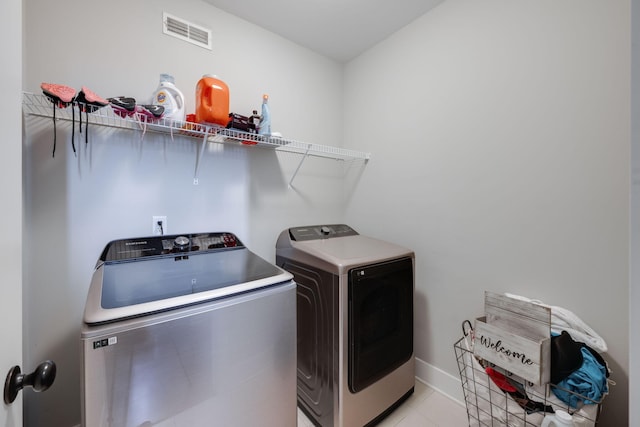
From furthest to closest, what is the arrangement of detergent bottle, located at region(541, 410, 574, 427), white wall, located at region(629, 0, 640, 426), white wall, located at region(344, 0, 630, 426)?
white wall, located at region(344, 0, 630, 426) < detergent bottle, located at region(541, 410, 574, 427) < white wall, located at region(629, 0, 640, 426)

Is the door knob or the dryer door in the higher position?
the door knob

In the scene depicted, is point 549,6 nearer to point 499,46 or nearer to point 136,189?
point 499,46

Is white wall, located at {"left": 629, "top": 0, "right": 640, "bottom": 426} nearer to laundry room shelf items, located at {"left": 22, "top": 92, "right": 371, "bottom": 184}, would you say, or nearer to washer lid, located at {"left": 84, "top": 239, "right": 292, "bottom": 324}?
washer lid, located at {"left": 84, "top": 239, "right": 292, "bottom": 324}

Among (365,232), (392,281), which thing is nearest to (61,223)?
(392,281)

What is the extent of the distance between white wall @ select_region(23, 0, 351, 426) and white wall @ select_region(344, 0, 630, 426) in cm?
102

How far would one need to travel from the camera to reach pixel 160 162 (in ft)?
5.26

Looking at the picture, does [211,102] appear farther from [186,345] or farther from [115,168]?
[186,345]

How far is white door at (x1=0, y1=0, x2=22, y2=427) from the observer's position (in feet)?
1.85

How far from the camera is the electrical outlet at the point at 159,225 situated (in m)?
1.58

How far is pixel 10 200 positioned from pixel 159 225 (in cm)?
103

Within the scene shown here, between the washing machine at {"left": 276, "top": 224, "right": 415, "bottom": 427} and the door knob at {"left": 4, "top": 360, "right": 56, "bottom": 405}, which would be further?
the washing machine at {"left": 276, "top": 224, "right": 415, "bottom": 427}

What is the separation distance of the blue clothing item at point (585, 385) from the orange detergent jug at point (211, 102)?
6.75ft

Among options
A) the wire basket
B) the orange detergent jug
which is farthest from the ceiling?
the wire basket

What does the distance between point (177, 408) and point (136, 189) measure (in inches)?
47.4
